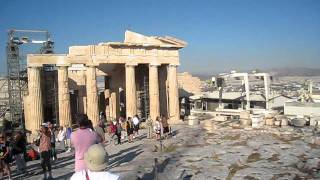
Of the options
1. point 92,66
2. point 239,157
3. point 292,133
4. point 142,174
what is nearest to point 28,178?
point 142,174

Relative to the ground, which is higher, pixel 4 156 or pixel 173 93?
pixel 173 93

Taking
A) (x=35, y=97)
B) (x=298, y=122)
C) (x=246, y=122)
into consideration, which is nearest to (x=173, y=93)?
(x=246, y=122)

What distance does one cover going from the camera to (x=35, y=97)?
2784cm

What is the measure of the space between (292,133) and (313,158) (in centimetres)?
649

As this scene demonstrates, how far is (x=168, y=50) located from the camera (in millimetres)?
32344

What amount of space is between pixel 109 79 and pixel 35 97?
10469 mm

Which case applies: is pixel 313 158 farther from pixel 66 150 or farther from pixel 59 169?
pixel 66 150

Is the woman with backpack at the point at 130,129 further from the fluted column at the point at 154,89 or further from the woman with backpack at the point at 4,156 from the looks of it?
the woman with backpack at the point at 4,156

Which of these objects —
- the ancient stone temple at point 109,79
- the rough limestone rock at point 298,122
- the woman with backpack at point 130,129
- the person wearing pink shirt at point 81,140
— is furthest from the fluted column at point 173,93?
the person wearing pink shirt at point 81,140

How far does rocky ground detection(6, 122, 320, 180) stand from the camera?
44.5 feet

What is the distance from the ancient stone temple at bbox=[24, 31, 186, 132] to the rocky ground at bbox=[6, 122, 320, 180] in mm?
8283

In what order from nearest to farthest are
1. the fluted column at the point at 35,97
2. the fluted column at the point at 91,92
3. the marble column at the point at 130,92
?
the fluted column at the point at 35,97 < the fluted column at the point at 91,92 < the marble column at the point at 130,92

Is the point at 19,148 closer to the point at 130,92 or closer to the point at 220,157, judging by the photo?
the point at 220,157

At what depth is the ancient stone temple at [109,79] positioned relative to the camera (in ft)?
92.3
